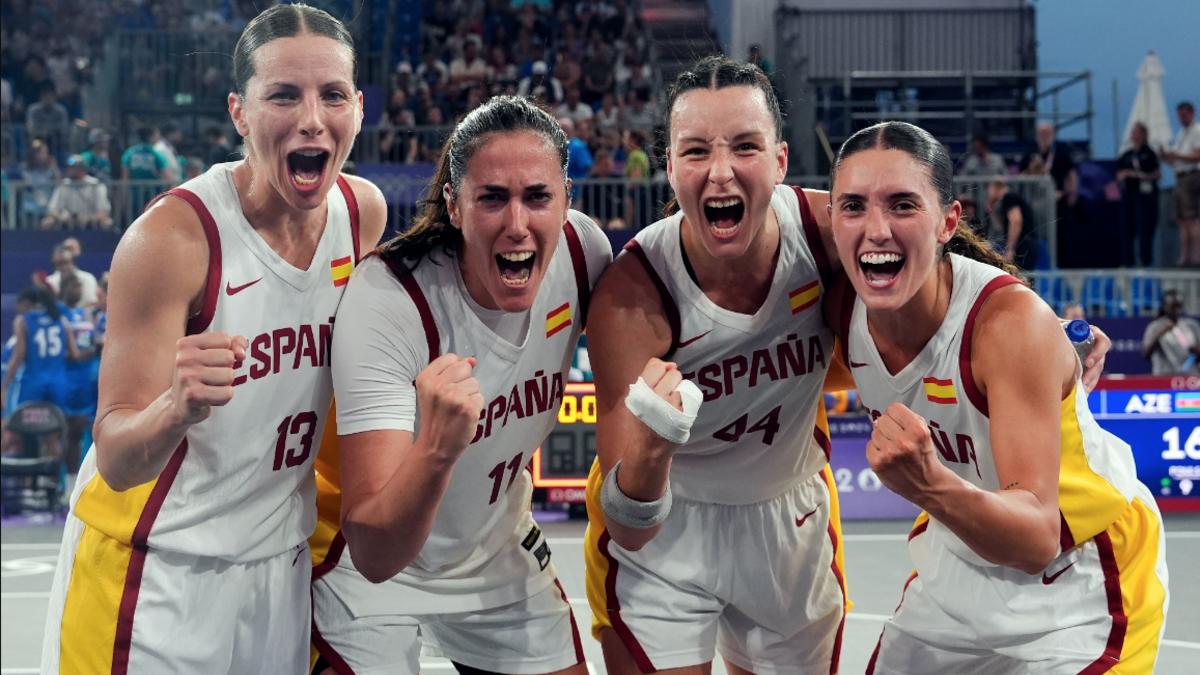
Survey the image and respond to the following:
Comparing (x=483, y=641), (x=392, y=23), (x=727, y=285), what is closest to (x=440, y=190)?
(x=727, y=285)

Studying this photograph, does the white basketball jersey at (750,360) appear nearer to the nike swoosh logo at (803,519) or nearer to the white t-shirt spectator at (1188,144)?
the nike swoosh logo at (803,519)

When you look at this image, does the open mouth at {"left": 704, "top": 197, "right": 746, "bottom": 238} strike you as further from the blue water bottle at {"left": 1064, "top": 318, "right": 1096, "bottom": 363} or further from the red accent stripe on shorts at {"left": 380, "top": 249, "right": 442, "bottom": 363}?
the blue water bottle at {"left": 1064, "top": 318, "right": 1096, "bottom": 363}

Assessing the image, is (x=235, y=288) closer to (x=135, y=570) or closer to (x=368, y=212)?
(x=368, y=212)

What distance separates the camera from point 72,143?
43.5 ft

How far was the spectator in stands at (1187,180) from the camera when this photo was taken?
12.1m

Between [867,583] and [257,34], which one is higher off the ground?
[257,34]

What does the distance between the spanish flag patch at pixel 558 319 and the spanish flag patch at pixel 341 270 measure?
54 centimetres

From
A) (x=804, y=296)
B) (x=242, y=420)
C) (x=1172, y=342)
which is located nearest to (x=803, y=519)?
(x=804, y=296)

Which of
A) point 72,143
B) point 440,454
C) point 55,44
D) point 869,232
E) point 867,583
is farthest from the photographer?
point 55,44

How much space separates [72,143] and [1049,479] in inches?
515

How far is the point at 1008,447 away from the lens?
104 inches

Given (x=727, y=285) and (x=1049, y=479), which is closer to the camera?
(x=1049, y=479)

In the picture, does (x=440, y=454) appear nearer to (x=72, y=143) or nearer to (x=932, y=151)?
(x=932, y=151)

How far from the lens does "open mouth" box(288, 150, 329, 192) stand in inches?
109
